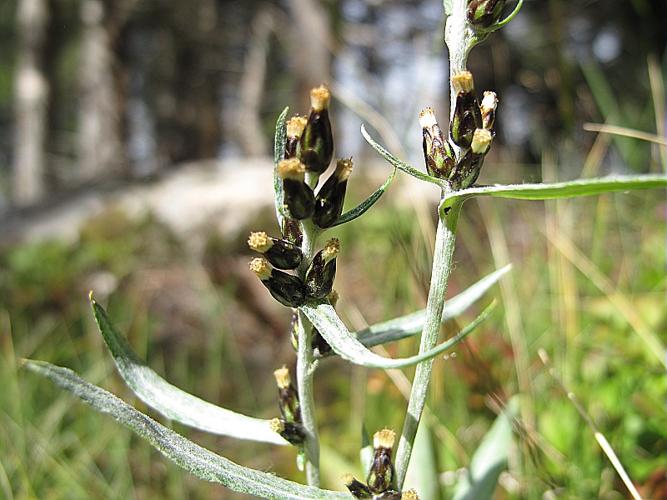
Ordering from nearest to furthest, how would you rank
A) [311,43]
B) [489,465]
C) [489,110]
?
1. [489,110]
2. [489,465]
3. [311,43]

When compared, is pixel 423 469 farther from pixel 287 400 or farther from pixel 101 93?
pixel 101 93

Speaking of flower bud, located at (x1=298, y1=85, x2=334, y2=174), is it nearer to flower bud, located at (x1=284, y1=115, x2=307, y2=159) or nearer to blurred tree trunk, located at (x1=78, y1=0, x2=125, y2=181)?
flower bud, located at (x1=284, y1=115, x2=307, y2=159)

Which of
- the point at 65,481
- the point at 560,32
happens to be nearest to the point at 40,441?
the point at 65,481

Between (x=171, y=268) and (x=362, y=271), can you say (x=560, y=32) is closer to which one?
(x=362, y=271)

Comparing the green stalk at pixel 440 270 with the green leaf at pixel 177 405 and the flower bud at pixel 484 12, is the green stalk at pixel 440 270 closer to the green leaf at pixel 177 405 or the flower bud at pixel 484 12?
the flower bud at pixel 484 12

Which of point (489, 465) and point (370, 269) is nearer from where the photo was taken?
point (489, 465)

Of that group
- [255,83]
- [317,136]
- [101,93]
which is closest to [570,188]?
[317,136]

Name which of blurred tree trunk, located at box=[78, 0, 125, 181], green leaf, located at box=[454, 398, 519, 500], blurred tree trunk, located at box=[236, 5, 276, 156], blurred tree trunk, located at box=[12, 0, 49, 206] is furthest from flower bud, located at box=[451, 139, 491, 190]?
blurred tree trunk, located at box=[236, 5, 276, 156]
